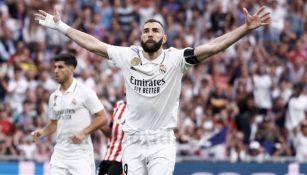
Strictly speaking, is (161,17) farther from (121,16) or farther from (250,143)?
(250,143)

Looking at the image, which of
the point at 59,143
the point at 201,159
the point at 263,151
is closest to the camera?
the point at 59,143

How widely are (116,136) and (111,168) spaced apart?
17.6 inches

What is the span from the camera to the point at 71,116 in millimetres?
13953

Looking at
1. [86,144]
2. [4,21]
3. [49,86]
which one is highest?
[4,21]

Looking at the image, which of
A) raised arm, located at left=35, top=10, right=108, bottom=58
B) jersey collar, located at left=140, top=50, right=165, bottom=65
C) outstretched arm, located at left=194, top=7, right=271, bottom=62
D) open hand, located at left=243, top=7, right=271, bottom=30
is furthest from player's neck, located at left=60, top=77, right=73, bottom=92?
open hand, located at left=243, top=7, right=271, bottom=30

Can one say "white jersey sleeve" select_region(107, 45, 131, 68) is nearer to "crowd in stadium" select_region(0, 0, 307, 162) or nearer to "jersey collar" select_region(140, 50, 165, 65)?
"jersey collar" select_region(140, 50, 165, 65)

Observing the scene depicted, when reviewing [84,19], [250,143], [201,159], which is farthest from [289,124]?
[84,19]

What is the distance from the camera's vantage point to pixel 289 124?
21.6 m

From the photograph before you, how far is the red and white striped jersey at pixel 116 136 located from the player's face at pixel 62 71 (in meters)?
0.95

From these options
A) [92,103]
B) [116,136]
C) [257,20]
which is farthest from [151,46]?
[116,136]

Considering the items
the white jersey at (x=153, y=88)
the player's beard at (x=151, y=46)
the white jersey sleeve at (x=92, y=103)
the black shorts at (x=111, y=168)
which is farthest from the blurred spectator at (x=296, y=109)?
the player's beard at (x=151, y=46)

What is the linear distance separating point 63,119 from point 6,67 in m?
7.76

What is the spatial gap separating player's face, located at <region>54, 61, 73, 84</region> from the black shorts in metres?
1.44

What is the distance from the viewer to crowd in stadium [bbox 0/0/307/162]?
2017 centimetres
